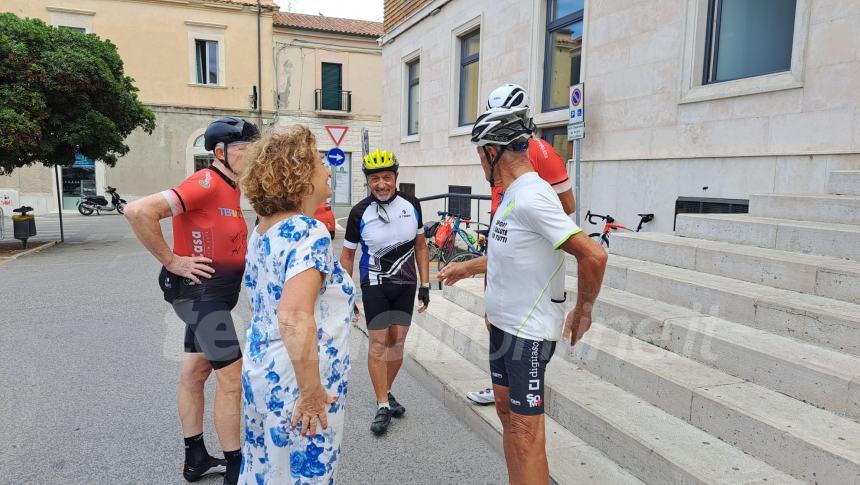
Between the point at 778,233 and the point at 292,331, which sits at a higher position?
the point at 778,233

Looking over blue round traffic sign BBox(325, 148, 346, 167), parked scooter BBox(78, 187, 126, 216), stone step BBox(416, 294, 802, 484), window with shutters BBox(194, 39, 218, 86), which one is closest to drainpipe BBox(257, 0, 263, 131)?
window with shutters BBox(194, 39, 218, 86)

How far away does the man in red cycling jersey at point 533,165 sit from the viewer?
2.64 metres

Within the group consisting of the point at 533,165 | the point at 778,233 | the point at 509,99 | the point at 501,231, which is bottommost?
the point at 778,233

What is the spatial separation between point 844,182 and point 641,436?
3893 millimetres

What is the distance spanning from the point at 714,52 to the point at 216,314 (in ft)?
22.6

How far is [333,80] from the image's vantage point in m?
31.8

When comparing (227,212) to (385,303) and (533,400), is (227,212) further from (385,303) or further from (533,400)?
(533,400)

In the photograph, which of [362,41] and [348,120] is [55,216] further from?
[362,41]

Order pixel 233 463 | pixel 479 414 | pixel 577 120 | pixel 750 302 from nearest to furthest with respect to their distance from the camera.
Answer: pixel 233 463 < pixel 750 302 < pixel 479 414 < pixel 577 120

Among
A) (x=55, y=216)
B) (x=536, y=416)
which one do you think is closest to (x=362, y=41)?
(x=55, y=216)

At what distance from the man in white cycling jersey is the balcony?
30.4 m

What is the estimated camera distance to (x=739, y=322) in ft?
12.8

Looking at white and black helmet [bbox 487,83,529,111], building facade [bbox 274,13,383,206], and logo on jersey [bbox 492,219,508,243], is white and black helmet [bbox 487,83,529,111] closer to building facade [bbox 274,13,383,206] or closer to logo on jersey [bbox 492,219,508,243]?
logo on jersey [bbox 492,219,508,243]

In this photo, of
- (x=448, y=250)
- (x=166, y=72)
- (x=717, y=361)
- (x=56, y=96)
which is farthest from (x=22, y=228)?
(x=166, y=72)
